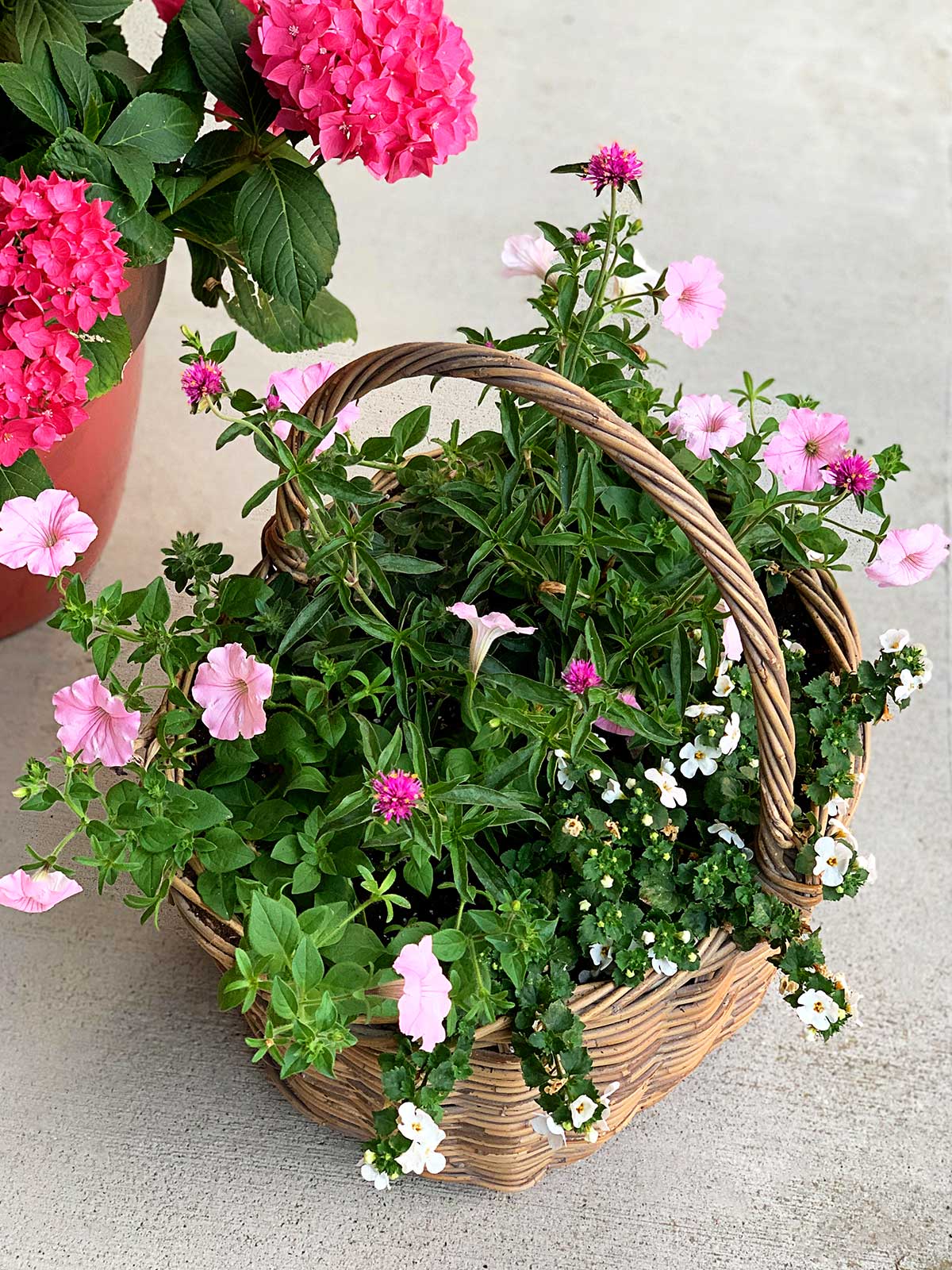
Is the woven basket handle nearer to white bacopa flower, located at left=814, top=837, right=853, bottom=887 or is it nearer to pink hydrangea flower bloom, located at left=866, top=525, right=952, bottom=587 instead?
white bacopa flower, located at left=814, top=837, right=853, bottom=887

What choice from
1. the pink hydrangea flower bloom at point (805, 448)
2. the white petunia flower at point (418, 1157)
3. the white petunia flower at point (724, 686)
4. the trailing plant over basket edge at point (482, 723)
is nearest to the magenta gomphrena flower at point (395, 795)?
the trailing plant over basket edge at point (482, 723)

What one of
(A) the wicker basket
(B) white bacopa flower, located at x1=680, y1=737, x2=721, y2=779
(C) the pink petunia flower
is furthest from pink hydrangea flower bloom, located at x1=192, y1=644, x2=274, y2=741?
(C) the pink petunia flower

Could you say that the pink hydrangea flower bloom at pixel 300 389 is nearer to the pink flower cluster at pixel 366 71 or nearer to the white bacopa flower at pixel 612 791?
the pink flower cluster at pixel 366 71

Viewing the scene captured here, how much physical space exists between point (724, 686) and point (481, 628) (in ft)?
0.83

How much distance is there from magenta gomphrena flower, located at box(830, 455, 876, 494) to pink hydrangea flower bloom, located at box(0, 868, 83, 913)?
2.14 ft

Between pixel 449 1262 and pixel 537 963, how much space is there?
40 cm

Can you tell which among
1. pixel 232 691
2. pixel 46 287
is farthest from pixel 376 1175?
pixel 46 287

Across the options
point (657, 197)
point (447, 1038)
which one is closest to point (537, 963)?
point (447, 1038)

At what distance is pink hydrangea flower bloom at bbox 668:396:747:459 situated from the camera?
1136 millimetres

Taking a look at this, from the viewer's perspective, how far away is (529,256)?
1144 mm

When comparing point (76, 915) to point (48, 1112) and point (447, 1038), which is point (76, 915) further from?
point (447, 1038)

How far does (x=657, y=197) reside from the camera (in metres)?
2.20

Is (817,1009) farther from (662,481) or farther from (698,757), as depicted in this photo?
(662,481)

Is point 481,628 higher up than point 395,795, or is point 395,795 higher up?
point 481,628
